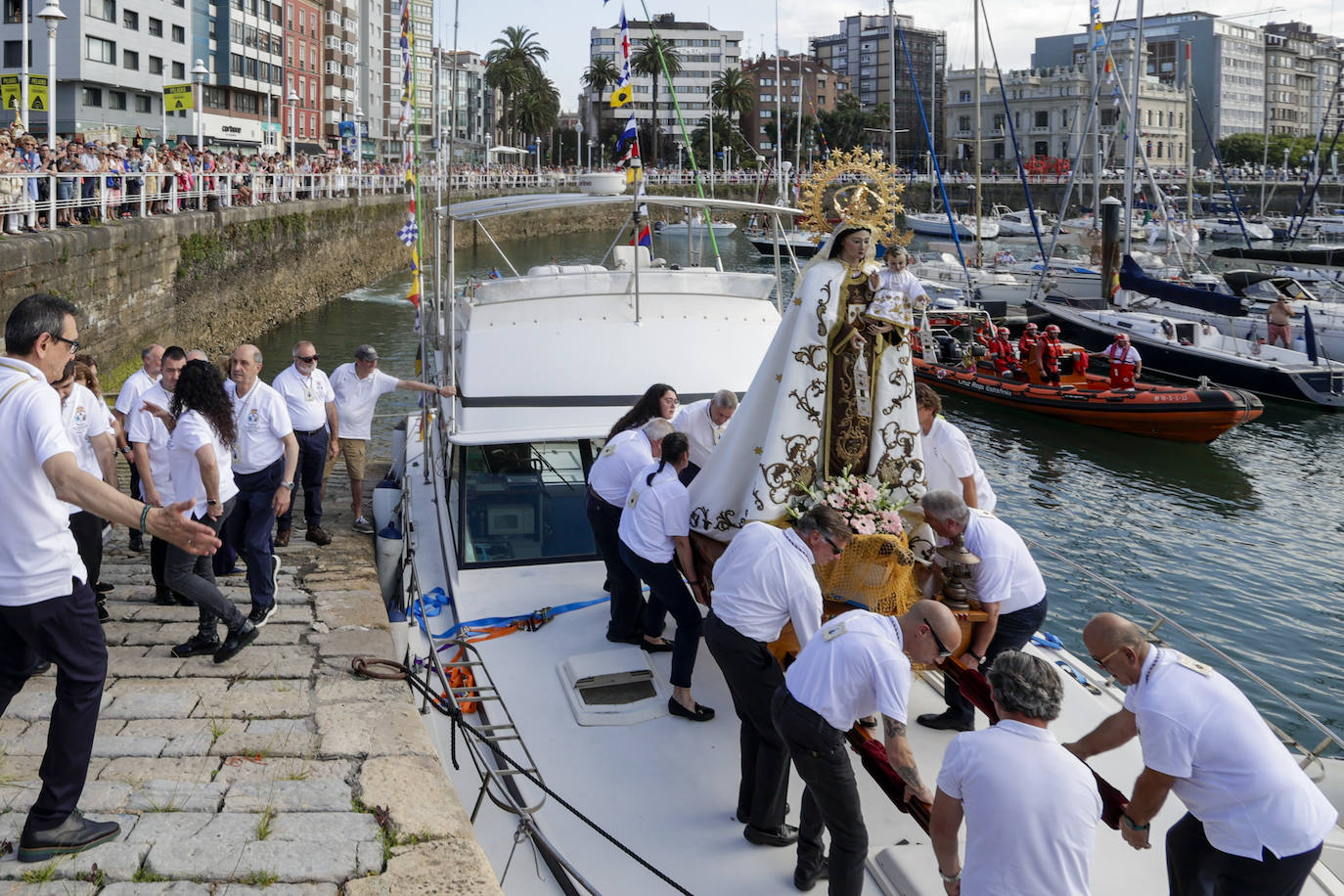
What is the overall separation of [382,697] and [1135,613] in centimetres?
1006

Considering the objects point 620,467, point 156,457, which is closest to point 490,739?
point 620,467

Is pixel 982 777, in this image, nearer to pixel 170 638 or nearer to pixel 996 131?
pixel 170 638

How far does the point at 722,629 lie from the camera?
5309 mm

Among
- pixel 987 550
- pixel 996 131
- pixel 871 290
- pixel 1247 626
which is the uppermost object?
pixel 996 131

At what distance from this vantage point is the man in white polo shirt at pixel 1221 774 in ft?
13.4

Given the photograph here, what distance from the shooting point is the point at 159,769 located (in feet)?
16.2

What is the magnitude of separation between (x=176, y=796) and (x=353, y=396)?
5.92 m

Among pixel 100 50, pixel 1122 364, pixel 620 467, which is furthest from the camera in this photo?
pixel 100 50

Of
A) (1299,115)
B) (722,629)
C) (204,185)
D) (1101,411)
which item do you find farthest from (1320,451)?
(1299,115)

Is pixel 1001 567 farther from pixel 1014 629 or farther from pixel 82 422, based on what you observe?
pixel 82 422

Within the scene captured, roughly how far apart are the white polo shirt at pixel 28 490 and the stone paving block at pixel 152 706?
167 cm

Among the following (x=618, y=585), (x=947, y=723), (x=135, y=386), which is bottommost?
(x=947, y=723)

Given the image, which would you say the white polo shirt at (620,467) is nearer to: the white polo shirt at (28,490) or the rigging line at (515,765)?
the rigging line at (515,765)

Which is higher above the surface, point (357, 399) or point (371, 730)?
point (357, 399)
